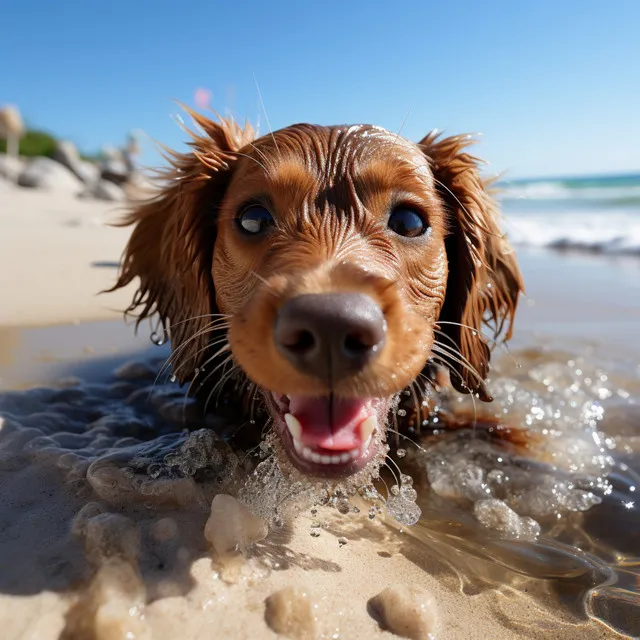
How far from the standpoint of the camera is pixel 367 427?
6.44ft

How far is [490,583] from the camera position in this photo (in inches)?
77.3

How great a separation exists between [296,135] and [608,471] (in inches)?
79.0

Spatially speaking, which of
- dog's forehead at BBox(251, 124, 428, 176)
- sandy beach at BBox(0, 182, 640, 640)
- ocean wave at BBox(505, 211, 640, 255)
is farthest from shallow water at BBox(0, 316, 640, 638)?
ocean wave at BBox(505, 211, 640, 255)

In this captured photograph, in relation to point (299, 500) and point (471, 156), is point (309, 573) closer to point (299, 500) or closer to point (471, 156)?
point (299, 500)

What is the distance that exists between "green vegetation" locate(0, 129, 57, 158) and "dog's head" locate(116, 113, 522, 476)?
3429 cm

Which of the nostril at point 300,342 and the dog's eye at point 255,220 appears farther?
the dog's eye at point 255,220

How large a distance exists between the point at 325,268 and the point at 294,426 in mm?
521

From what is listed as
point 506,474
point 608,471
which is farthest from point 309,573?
point 608,471

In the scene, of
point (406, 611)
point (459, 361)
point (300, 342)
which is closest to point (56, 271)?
point (459, 361)

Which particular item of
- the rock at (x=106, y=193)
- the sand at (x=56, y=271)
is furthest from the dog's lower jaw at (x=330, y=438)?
the rock at (x=106, y=193)

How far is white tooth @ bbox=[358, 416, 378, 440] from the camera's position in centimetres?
195

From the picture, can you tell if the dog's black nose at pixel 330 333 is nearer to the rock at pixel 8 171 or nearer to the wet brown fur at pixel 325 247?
the wet brown fur at pixel 325 247

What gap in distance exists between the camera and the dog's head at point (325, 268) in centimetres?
169

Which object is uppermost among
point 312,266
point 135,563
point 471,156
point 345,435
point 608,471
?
point 471,156
